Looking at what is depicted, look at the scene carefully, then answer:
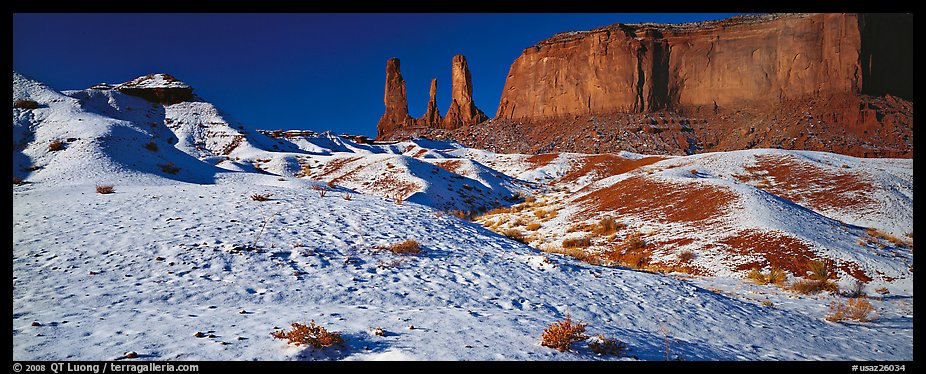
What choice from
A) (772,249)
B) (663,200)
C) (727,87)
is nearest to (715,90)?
(727,87)

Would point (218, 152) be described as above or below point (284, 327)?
above

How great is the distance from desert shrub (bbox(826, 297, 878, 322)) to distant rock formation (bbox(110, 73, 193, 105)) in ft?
203

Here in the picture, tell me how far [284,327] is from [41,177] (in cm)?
1493

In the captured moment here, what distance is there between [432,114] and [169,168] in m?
122

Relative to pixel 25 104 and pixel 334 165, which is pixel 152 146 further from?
pixel 334 165

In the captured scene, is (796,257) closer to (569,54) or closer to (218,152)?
(218,152)

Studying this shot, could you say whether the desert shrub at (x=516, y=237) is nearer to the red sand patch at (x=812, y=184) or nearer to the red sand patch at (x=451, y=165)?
the red sand patch at (x=812, y=184)

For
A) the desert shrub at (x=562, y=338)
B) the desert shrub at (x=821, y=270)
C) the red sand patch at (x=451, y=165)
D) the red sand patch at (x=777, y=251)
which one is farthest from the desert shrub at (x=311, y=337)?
the red sand patch at (x=451, y=165)

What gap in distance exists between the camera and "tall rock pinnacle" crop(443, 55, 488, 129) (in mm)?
128375

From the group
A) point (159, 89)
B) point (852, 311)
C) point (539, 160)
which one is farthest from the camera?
point (159, 89)

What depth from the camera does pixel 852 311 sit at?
7512mm

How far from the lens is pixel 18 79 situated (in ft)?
73.4

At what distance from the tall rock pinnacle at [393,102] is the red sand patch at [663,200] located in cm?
12744
